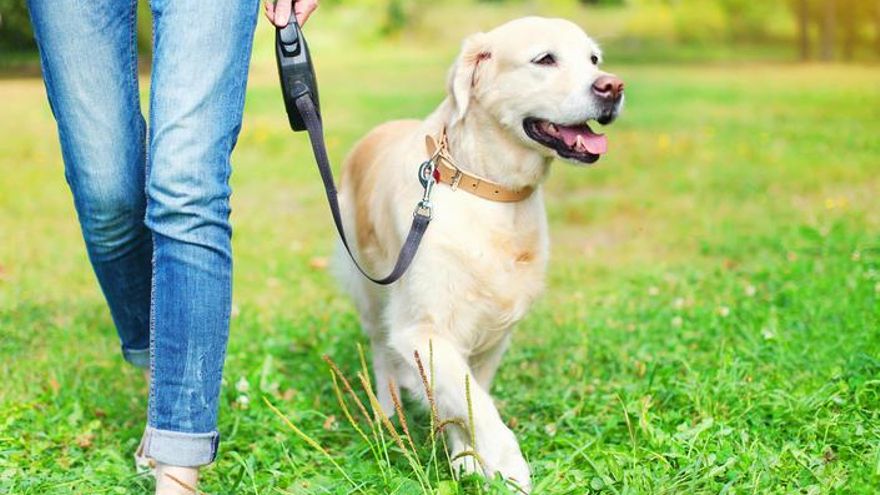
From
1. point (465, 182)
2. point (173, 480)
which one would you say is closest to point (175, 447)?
point (173, 480)

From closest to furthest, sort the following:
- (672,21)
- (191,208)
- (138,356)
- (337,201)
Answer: (191,208) < (337,201) < (138,356) < (672,21)

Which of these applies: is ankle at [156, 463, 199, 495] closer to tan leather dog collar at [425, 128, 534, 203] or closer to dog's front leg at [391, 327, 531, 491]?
dog's front leg at [391, 327, 531, 491]

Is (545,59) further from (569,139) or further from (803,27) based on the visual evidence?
(803,27)

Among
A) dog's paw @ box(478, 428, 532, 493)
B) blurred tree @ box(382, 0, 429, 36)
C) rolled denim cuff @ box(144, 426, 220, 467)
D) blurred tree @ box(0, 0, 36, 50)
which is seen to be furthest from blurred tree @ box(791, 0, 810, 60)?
rolled denim cuff @ box(144, 426, 220, 467)

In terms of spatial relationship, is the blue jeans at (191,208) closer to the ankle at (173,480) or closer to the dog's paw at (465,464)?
the ankle at (173,480)

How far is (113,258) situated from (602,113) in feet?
4.45

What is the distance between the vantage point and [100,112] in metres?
2.63

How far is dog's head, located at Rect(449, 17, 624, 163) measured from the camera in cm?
291

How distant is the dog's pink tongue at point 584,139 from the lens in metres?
2.91

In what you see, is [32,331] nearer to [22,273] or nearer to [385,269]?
[22,273]

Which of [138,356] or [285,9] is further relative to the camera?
[138,356]

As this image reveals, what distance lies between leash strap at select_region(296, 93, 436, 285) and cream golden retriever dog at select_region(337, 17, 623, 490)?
7 cm

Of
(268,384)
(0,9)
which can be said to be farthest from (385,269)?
(0,9)

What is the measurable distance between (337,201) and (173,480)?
0.84m
